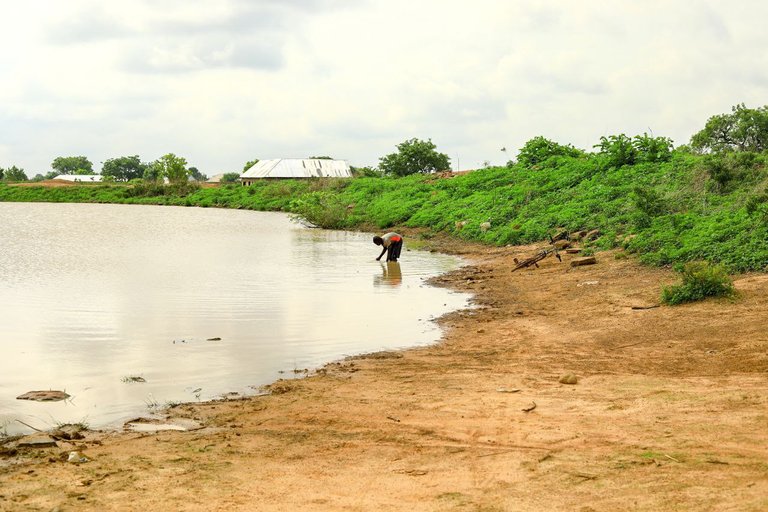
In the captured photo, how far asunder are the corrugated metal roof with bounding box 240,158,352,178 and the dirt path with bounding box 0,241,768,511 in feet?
254

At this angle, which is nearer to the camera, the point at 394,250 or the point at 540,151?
the point at 394,250

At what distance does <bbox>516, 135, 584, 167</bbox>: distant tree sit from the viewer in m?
42.0

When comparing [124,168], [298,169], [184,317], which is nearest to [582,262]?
[184,317]

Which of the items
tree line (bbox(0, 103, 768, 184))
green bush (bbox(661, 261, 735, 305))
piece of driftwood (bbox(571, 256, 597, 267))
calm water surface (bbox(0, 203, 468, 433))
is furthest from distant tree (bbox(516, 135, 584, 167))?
green bush (bbox(661, 261, 735, 305))

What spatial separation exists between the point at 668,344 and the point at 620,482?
227 inches

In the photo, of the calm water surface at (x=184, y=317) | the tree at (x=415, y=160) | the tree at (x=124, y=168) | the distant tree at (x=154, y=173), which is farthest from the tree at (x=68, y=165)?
the calm water surface at (x=184, y=317)

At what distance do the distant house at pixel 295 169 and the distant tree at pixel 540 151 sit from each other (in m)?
45.6

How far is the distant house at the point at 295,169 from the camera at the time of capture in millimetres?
88250

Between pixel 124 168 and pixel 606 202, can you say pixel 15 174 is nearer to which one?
pixel 124 168

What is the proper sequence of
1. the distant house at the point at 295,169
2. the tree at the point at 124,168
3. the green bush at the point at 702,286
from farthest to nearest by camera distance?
the tree at the point at 124,168 → the distant house at the point at 295,169 → the green bush at the point at 702,286

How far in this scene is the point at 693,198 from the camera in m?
23.8

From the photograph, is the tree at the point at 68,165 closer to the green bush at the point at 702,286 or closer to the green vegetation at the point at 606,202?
the green vegetation at the point at 606,202

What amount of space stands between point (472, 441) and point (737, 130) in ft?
162

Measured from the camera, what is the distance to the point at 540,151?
4206 cm
